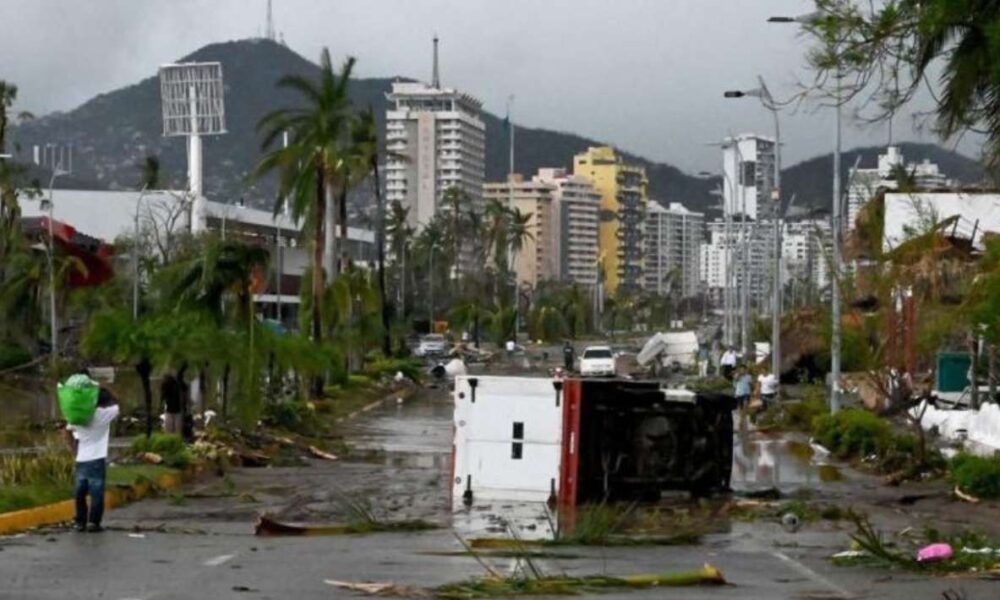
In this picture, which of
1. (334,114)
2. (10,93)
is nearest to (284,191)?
(334,114)

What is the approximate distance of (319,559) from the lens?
18.7 meters

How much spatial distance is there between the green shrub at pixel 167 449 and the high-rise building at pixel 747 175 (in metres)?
36.6

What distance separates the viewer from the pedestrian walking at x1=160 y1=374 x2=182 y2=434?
3559cm

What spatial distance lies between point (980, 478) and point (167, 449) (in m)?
12.8

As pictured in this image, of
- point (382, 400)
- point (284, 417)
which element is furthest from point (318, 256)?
point (284, 417)

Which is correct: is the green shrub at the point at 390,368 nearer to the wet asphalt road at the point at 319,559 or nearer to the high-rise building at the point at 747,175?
the high-rise building at the point at 747,175

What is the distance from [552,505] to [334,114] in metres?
37.8

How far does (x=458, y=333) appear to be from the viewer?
147125 mm

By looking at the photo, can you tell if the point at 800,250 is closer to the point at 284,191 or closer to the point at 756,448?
the point at 284,191

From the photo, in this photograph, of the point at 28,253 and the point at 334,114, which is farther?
the point at 28,253

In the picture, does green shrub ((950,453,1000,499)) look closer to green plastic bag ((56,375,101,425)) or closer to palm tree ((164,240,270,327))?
green plastic bag ((56,375,101,425))

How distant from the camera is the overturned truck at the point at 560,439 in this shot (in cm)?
2616

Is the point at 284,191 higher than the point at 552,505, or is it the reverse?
the point at 284,191

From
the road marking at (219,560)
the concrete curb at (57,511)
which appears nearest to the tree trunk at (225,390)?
the concrete curb at (57,511)
